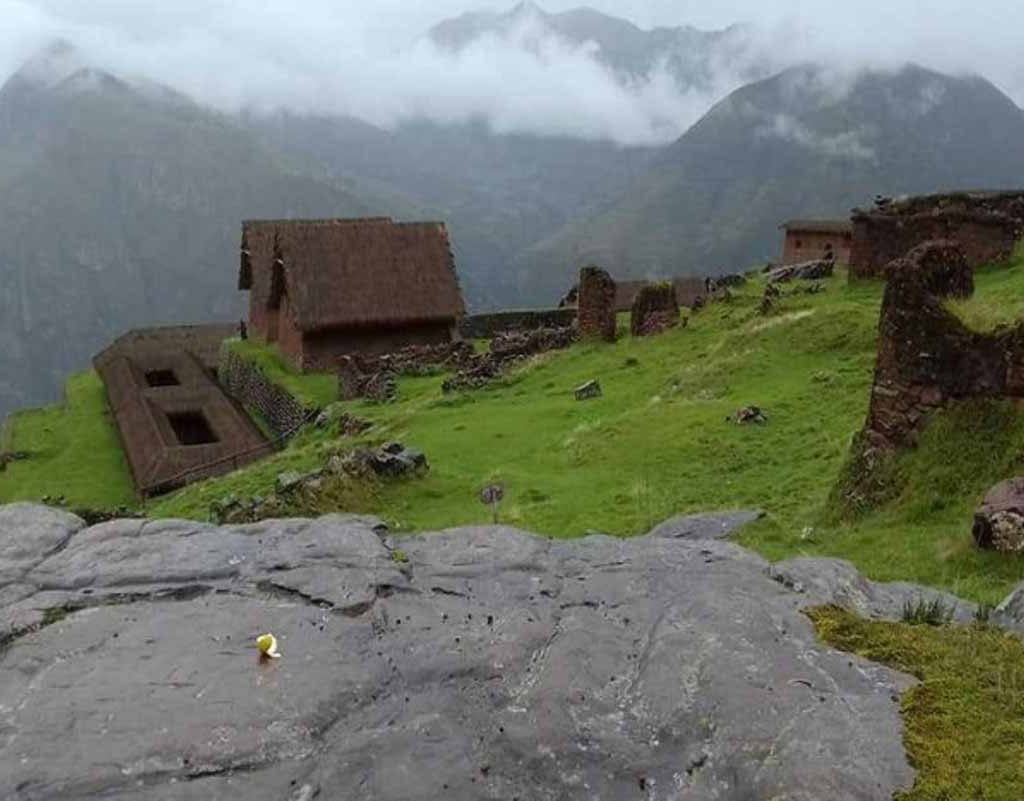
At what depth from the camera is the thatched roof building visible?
4481 cm

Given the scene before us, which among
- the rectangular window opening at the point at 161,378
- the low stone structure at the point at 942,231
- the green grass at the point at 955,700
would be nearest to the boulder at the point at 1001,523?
the green grass at the point at 955,700

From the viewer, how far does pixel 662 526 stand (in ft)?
42.4

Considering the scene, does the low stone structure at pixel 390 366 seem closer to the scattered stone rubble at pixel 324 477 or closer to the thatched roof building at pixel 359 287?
the thatched roof building at pixel 359 287

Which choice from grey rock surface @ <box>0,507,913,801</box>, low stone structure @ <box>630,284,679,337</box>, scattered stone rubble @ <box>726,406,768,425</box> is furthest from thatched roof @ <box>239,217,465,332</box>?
grey rock surface @ <box>0,507,913,801</box>

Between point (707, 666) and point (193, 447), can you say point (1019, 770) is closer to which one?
point (707, 666)

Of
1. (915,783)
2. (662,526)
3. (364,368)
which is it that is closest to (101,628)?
(915,783)

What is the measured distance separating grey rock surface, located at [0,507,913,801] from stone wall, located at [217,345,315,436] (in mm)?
31609

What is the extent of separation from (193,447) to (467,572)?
98.5ft

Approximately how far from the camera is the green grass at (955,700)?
15.0 feet

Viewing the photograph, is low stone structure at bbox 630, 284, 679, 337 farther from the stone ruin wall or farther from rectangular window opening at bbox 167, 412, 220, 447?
the stone ruin wall

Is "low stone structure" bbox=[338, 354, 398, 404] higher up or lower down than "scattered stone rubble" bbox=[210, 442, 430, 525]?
lower down

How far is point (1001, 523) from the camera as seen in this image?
1105cm

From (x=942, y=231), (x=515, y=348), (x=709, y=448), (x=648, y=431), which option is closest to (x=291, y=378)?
(x=515, y=348)

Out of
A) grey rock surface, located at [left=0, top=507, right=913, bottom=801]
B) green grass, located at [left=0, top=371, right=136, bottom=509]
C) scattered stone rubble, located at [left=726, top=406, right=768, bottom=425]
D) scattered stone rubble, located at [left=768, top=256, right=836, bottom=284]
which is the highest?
grey rock surface, located at [left=0, top=507, right=913, bottom=801]
